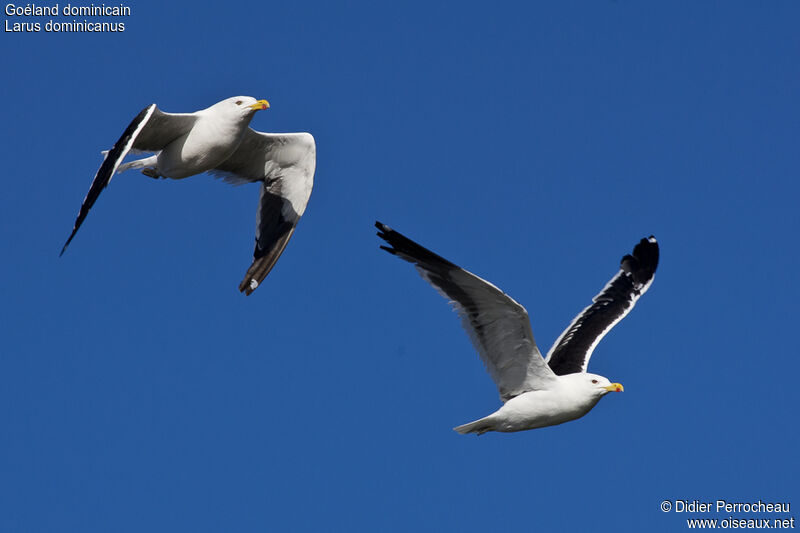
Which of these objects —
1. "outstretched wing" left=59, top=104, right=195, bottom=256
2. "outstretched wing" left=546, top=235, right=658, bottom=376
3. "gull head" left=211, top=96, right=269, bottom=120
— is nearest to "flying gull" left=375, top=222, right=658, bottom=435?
"outstretched wing" left=546, top=235, right=658, bottom=376

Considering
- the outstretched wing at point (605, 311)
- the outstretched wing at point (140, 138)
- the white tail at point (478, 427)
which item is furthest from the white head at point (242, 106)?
the outstretched wing at point (605, 311)

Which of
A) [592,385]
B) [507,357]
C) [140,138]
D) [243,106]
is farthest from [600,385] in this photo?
[140,138]

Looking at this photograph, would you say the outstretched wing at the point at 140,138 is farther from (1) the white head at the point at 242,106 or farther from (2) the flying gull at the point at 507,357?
(2) the flying gull at the point at 507,357

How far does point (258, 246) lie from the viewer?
1502cm

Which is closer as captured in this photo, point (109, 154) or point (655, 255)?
point (109, 154)

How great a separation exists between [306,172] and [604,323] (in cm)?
452

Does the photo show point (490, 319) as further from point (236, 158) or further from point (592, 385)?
point (236, 158)

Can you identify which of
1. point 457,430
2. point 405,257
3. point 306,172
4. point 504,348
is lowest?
point 457,430

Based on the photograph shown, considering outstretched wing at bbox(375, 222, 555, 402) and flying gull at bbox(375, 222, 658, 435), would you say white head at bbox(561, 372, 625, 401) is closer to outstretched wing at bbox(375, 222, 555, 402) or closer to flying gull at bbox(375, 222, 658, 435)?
flying gull at bbox(375, 222, 658, 435)

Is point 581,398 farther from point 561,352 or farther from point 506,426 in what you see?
point 561,352

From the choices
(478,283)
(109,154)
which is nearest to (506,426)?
(478,283)

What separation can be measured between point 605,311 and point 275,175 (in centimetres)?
492

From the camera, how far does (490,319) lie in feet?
39.5

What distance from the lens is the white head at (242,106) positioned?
13633mm
